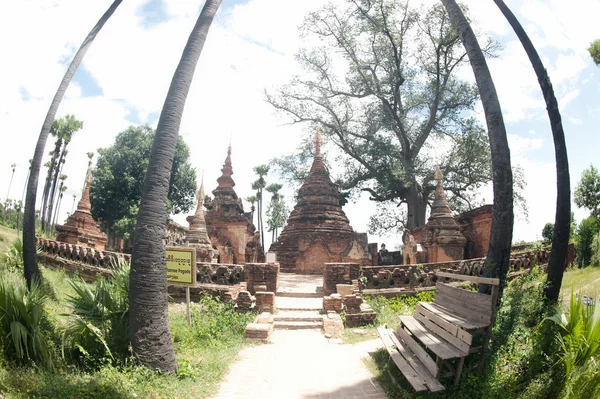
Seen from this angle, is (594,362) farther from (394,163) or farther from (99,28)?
(394,163)

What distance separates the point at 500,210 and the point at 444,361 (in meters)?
2.14

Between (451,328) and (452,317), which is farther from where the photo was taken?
(452,317)

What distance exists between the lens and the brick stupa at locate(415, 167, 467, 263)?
16031mm

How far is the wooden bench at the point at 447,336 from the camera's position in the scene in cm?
416

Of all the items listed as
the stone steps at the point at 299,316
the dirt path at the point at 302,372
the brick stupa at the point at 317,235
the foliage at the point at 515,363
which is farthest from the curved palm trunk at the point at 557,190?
the brick stupa at the point at 317,235

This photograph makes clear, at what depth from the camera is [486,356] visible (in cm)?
450

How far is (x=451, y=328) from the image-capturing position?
4.43 m

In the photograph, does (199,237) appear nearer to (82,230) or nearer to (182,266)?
(82,230)

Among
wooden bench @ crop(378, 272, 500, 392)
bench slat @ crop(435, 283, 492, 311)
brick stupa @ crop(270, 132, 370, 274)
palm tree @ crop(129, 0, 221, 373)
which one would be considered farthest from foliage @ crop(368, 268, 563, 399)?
brick stupa @ crop(270, 132, 370, 274)

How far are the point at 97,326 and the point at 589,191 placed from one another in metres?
22.6

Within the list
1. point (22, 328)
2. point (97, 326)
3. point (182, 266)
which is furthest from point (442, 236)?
point (22, 328)

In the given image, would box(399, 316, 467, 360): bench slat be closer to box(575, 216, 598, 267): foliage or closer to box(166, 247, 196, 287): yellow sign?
box(166, 247, 196, 287): yellow sign

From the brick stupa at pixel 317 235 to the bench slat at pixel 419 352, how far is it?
1220 cm

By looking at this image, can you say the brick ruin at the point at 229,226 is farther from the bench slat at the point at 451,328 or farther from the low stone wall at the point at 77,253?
the bench slat at the point at 451,328
